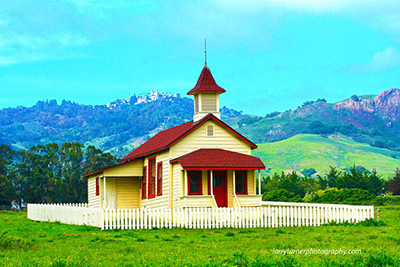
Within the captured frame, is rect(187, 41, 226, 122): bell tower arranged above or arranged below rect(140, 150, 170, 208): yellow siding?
above

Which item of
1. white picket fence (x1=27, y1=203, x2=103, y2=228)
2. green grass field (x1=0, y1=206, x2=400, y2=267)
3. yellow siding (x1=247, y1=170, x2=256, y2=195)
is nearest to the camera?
green grass field (x1=0, y1=206, x2=400, y2=267)

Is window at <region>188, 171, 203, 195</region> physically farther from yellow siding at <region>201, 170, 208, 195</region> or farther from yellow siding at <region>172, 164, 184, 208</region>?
yellow siding at <region>172, 164, 184, 208</region>

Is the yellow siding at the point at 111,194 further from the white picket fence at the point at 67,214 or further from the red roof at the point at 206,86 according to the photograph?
the red roof at the point at 206,86

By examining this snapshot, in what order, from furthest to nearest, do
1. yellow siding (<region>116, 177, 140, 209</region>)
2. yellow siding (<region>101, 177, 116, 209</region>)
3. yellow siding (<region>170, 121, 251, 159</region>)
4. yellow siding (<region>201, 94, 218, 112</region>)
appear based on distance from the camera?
yellow siding (<region>116, 177, 140, 209</region>) → yellow siding (<region>101, 177, 116, 209</region>) → yellow siding (<region>201, 94, 218, 112</region>) → yellow siding (<region>170, 121, 251, 159</region>)

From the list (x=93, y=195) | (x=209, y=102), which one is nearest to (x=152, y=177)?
(x=209, y=102)

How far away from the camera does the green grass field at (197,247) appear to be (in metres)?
15.7

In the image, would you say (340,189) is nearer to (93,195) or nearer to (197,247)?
(93,195)

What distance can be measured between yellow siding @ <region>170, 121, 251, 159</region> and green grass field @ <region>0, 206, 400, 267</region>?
9347 millimetres

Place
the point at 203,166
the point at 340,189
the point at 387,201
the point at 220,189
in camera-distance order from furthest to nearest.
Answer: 1. the point at 340,189
2. the point at 387,201
3. the point at 220,189
4. the point at 203,166

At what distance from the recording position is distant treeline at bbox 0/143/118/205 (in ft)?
221

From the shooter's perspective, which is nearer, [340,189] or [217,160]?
[217,160]

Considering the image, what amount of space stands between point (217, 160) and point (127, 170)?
9049mm

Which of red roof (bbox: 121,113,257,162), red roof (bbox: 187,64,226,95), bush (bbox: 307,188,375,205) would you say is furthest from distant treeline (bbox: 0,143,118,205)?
red roof (bbox: 187,64,226,95)

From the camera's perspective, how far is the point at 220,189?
35.7 m
